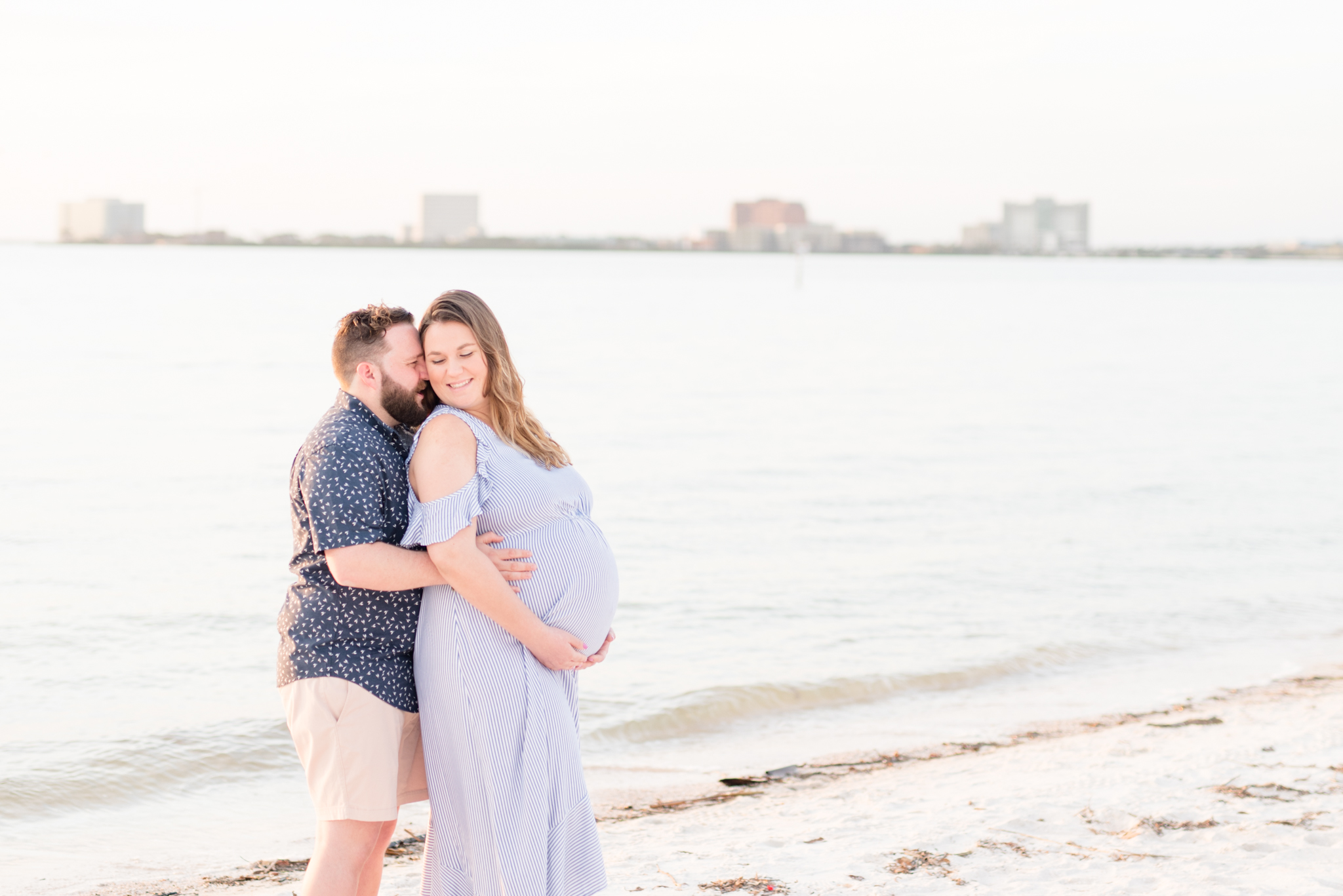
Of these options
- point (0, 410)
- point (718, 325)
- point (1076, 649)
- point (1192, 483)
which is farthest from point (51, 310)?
point (1076, 649)

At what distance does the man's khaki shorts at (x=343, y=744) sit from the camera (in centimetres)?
302

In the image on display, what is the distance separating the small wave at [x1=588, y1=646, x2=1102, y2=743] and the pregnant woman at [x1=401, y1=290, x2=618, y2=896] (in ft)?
13.3

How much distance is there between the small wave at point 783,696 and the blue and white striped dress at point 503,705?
4046mm

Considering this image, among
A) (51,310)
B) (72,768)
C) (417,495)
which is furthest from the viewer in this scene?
(51,310)

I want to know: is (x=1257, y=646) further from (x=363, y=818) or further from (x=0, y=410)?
(x=0, y=410)

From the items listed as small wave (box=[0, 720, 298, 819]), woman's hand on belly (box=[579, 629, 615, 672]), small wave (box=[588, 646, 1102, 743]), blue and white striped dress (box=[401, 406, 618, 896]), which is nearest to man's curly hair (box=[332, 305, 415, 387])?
blue and white striped dress (box=[401, 406, 618, 896])

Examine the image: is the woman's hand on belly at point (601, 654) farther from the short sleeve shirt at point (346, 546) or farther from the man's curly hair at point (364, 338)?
the man's curly hair at point (364, 338)

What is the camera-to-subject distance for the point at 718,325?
5762 centimetres

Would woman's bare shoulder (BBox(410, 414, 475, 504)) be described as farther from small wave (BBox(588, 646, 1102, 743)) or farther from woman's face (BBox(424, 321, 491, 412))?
small wave (BBox(588, 646, 1102, 743))

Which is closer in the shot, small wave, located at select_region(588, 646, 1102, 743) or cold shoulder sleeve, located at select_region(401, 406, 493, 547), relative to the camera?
cold shoulder sleeve, located at select_region(401, 406, 493, 547)

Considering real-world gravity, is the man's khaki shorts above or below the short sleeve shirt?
below

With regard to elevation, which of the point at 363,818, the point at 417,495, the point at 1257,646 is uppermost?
the point at 417,495

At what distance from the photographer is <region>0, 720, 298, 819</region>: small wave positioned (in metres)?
6.11

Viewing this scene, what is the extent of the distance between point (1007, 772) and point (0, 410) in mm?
21737
